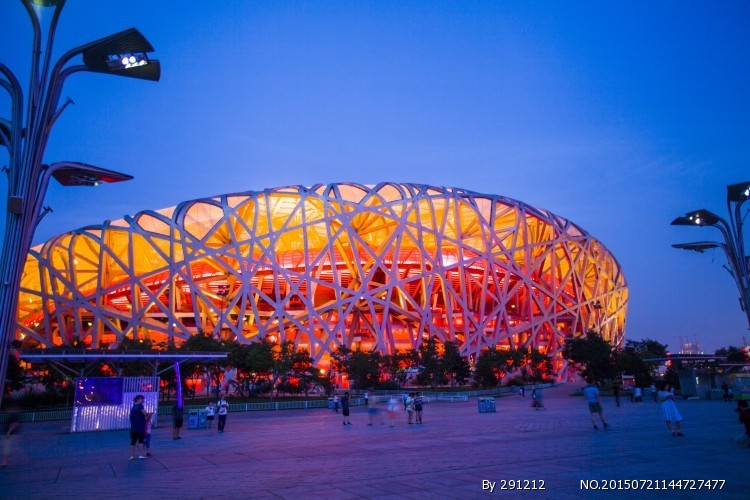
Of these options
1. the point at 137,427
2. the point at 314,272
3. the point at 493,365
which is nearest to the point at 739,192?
the point at 137,427

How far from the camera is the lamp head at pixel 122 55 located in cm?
888

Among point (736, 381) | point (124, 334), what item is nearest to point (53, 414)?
point (124, 334)

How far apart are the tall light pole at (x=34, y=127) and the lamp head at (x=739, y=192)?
17.7 meters

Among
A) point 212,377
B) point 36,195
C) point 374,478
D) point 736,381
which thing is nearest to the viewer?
point 374,478

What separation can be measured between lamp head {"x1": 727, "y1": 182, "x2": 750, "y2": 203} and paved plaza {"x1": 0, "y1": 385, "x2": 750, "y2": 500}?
24.3ft

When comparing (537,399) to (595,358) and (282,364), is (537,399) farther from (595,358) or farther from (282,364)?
(595,358)

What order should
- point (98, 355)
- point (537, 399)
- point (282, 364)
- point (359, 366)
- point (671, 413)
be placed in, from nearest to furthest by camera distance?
point (671, 413) < point (98, 355) < point (537, 399) < point (282, 364) < point (359, 366)

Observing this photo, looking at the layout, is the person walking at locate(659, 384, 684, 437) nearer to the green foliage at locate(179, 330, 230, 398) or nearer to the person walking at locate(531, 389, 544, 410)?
the person walking at locate(531, 389, 544, 410)

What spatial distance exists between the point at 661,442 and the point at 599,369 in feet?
99.7

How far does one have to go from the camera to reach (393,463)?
870 centimetres

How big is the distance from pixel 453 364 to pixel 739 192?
25.5 metres

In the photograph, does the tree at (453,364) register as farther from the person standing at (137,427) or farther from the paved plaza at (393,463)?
the person standing at (137,427)

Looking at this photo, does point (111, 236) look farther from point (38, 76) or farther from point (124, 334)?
point (38, 76)

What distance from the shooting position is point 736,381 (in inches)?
1027
